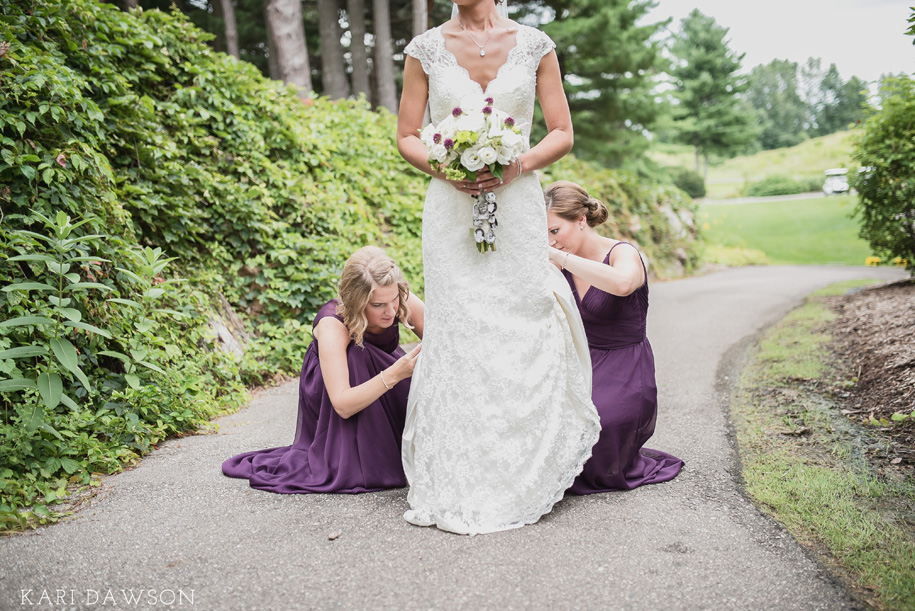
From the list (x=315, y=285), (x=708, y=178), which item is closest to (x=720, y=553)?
(x=315, y=285)

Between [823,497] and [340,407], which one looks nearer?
[823,497]

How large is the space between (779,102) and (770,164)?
109ft

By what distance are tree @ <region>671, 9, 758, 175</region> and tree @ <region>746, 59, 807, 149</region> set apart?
1319 inches

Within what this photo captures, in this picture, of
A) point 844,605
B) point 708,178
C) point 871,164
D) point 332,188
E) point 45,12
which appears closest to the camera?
point 844,605

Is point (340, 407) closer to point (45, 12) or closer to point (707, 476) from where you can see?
point (707, 476)

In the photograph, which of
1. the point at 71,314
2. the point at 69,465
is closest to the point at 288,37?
the point at 71,314

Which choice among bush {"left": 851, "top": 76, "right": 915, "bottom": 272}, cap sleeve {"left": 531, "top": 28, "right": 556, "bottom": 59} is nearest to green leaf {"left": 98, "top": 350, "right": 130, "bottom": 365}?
cap sleeve {"left": 531, "top": 28, "right": 556, "bottom": 59}

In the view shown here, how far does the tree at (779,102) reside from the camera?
247ft

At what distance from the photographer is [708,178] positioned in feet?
197

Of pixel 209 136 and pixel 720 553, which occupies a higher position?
pixel 209 136

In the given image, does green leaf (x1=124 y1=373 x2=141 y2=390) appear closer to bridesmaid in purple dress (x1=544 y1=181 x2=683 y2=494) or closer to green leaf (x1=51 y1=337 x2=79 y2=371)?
green leaf (x1=51 y1=337 x2=79 y2=371)

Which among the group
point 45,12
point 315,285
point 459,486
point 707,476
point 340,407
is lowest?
point 707,476

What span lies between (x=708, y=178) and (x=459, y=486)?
62.5 metres

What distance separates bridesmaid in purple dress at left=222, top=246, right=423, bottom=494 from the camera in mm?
3678
